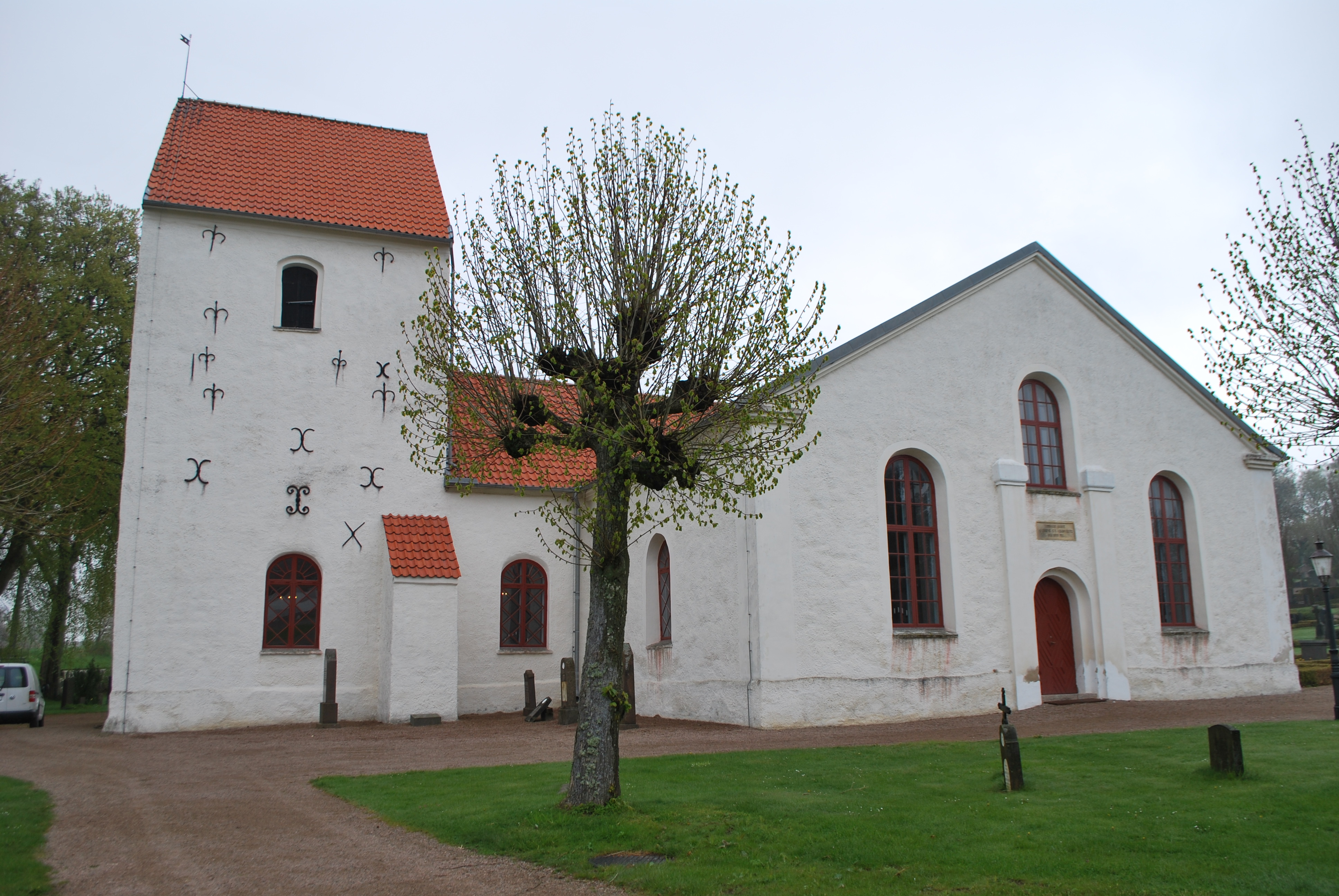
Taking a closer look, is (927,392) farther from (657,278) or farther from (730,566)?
(657,278)

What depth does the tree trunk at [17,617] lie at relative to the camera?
101 ft

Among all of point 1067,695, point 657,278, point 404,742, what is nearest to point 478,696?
point 404,742

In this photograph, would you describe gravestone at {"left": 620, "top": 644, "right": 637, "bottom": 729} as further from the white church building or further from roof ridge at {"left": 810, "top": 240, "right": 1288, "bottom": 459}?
roof ridge at {"left": 810, "top": 240, "right": 1288, "bottom": 459}

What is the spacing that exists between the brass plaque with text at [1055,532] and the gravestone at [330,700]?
1330 centimetres

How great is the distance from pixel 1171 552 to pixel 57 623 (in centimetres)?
2967

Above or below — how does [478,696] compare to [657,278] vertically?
below

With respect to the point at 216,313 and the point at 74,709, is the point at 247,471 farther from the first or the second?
the point at 74,709

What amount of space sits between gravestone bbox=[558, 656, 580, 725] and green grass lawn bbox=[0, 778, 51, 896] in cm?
823

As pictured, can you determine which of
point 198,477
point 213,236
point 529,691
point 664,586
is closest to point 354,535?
point 198,477

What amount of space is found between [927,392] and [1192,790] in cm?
949

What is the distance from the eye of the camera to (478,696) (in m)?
19.7

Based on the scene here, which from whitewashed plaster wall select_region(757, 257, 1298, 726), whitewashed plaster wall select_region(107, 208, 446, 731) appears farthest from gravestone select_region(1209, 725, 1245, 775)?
whitewashed plaster wall select_region(107, 208, 446, 731)

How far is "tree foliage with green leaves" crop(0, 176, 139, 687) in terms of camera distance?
21.8 meters

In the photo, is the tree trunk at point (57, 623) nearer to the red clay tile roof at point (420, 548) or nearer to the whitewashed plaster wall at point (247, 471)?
the whitewashed plaster wall at point (247, 471)
